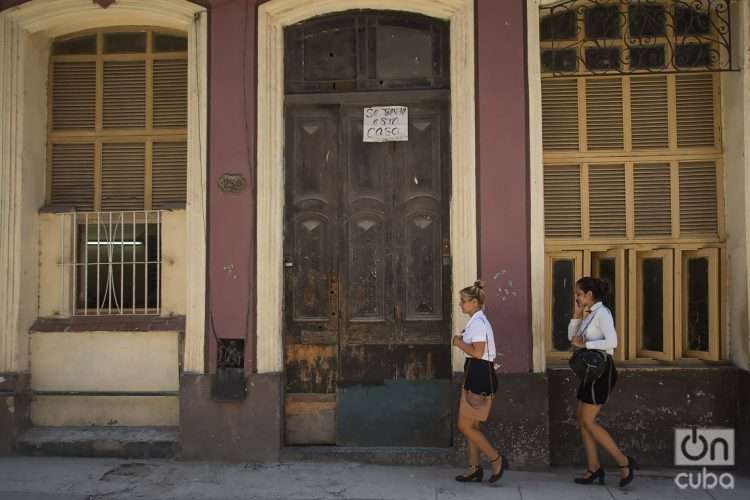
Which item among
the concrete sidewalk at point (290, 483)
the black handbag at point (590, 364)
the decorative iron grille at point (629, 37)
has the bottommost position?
the concrete sidewalk at point (290, 483)

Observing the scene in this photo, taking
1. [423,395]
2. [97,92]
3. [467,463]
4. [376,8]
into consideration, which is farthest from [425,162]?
[97,92]

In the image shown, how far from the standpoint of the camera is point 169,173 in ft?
23.3

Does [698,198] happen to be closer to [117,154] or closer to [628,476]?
[628,476]

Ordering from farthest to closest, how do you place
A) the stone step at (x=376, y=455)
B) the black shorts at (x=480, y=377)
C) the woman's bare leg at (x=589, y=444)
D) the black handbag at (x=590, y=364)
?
the stone step at (x=376, y=455), the woman's bare leg at (x=589, y=444), the black shorts at (x=480, y=377), the black handbag at (x=590, y=364)

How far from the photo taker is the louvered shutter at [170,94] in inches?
280

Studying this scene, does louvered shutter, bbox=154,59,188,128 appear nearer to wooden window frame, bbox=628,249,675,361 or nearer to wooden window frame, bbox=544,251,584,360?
wooden window frame, bbox=544,251,584,360

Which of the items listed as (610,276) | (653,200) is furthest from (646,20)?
(610,276)

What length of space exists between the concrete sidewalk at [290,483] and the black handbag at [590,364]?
915 mm

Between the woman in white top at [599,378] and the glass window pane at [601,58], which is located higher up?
the glass window pane at [601,58]

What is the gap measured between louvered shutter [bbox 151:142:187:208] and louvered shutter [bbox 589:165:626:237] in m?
3.72

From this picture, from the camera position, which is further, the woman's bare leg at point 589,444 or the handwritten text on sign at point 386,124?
A: the handwritten text on sign at point 386,124

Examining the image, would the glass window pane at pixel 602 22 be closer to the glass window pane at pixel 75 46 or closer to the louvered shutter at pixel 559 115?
the louvered shutter at pixel 559 115

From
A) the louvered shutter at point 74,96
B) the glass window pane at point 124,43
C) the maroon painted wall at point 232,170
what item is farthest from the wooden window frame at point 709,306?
the louvered shutter at point 74,96

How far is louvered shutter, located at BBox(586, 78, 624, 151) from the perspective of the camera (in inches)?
268
